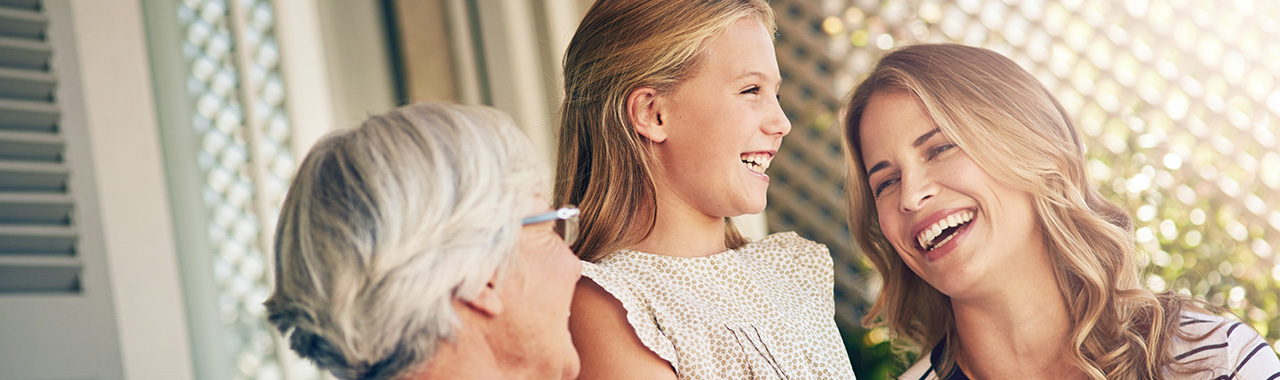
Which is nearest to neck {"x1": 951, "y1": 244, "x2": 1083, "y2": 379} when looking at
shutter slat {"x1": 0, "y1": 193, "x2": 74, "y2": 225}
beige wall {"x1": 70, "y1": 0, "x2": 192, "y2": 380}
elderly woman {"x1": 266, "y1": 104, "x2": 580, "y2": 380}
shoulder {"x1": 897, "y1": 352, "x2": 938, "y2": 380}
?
shoulder {"x1": 897, "y1": 352, "x2": 938, "y2": 380}

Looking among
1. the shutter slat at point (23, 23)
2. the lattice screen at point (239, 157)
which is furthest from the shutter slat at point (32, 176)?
the lattice screen at point (239, 157)

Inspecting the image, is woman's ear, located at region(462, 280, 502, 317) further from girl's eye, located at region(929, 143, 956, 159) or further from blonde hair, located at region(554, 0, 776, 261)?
girl's eye, located at region(929, 143, 956, 159)

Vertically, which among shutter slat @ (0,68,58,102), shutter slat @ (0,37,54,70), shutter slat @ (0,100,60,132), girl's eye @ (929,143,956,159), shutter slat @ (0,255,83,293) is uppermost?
shutter slat @ (0,37,54,70)

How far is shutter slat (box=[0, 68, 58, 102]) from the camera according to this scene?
2.04m

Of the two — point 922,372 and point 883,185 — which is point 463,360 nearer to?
point 883,185

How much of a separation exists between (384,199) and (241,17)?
1.91 meters

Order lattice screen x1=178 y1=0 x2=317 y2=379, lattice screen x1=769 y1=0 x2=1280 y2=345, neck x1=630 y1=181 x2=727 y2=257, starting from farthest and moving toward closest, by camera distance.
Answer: lattice screen x1=769 y1=0 x2=1280 y2=345 → lattice screen x1=178 y1=0 x2=317 y2=379 → neck x1=630 y1=181 x2=727 y2=257

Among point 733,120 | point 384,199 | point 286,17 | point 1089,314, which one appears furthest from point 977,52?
point 286,17

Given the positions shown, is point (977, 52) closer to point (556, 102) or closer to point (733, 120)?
point (733, 120)

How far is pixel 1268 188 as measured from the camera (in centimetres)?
405

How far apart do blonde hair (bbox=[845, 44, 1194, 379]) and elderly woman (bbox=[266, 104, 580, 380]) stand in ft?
3.45

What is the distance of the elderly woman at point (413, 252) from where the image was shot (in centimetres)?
103

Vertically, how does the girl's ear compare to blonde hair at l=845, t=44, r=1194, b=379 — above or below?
above

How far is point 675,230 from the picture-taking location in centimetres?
169
